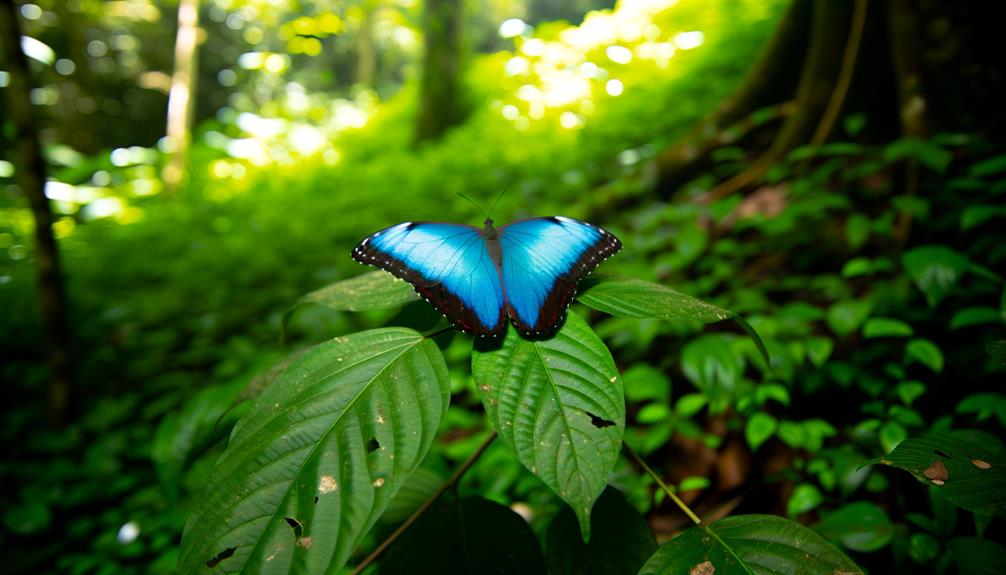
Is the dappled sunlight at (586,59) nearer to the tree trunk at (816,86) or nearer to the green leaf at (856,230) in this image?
the tree trunk at (816,86)

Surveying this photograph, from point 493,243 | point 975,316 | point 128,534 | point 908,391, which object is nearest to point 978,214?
point 975,316

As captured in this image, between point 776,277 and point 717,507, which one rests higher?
point 776,277

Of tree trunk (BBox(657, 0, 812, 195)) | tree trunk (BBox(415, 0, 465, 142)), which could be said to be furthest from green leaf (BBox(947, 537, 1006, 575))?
tree trunk (BBox(415, 0, 465, 142))

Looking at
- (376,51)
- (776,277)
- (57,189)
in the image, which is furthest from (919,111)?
(376,51)

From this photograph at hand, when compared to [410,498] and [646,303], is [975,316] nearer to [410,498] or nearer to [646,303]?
[646,303]

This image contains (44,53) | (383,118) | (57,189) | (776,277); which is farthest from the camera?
(383,118)

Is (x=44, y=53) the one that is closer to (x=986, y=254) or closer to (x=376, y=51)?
(x=986, y=254)

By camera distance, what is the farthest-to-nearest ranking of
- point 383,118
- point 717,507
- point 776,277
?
1. point 383,118
2. point 776,277
3. point 717,507
